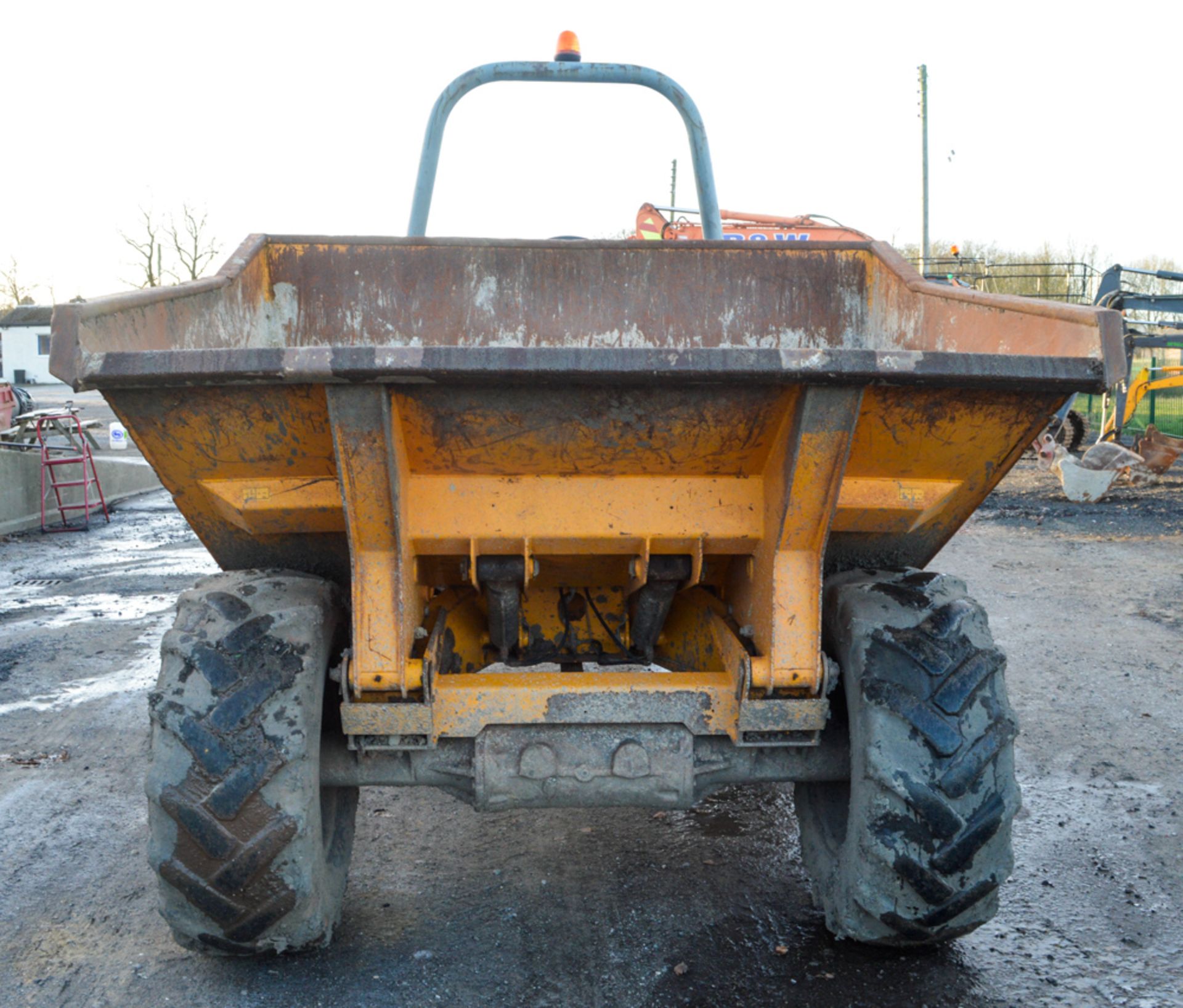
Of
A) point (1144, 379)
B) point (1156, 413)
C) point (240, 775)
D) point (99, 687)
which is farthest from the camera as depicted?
point (1156, 413)

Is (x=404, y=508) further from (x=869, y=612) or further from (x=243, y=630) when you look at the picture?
(x=869, y=612)

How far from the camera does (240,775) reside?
7.54 ft

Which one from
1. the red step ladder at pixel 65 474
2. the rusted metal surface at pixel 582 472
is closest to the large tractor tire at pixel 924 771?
the rusted metal surface at pixel 582 472

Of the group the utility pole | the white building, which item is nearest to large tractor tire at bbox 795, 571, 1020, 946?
the utility pole

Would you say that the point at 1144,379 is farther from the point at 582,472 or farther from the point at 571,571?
the point at 582,472

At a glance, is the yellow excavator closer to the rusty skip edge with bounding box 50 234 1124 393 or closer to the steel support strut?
the steel support strut

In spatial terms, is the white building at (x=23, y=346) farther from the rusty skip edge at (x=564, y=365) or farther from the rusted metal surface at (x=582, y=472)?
the rusty skip edge at (x=564, y=365)

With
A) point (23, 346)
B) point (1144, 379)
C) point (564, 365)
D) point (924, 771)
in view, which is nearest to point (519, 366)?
point (564, 365)

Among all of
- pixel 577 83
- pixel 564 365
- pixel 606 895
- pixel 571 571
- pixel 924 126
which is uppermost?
pixel 924 126

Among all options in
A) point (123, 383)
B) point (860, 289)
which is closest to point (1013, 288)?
point (860, 289)

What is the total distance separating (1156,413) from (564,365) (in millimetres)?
23924

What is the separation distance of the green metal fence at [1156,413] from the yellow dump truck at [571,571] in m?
17.0

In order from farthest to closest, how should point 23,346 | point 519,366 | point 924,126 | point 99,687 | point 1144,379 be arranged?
point 23,346
point 924,126
point 1144,379
point 99,687
point 519,366

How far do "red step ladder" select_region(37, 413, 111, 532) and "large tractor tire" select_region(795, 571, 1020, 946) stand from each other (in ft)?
34.0
